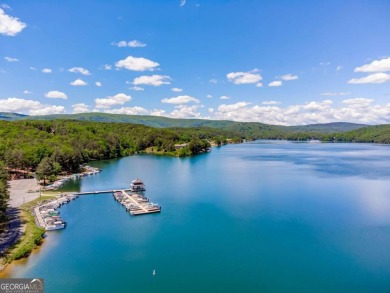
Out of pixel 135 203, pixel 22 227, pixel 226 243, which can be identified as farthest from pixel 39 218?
pixel 226 243

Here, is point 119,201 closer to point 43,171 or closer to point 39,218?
point 39,218

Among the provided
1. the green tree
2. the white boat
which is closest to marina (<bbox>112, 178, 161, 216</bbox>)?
the white boat

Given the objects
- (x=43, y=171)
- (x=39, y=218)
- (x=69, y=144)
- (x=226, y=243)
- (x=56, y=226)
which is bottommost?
(x=226, y=243)

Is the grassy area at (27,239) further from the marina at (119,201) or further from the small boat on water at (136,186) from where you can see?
the small boat on water at (136,186)

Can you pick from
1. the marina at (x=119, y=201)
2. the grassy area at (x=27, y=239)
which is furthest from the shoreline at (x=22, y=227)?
the marina at (x=119, y=201)

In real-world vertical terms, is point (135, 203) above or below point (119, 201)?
above

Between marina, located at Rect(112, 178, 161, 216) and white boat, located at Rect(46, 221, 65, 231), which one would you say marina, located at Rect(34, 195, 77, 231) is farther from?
marina, located at Rect(112, 178, 161, 216)

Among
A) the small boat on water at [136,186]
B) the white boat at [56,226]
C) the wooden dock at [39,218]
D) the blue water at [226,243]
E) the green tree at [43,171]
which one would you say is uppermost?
the green tree at [43,171]
